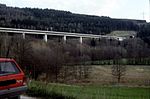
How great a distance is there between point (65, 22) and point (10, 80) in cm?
13064

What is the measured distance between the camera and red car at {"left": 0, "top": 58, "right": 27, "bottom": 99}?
28.5ft

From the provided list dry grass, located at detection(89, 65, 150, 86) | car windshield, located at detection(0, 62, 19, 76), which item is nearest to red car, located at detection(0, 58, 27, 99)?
car windshield, located at detection(0, 62, 19, 76)

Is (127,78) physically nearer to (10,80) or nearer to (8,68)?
(8,68)

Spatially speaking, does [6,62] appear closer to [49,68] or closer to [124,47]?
[49,68]

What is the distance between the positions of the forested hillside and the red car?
7754cm

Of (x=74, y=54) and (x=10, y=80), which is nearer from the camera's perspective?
(x=10, y=80)

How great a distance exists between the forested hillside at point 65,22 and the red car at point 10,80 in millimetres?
77537

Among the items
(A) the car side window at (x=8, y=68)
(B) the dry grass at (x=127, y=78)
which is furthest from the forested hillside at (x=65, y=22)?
(A) the car side window at (x=8, y=68)

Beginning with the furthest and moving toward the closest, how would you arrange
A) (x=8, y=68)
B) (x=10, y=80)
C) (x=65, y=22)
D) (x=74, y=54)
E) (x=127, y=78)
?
(x=65, y=22), (x=74, y=54), (x=127, y=78), (x=8, y=68), (x=10, y=80)

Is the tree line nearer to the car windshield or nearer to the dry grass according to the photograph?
the dry grass

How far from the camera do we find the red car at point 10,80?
8688 millimetres

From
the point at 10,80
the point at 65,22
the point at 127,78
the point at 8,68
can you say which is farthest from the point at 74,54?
the point at 10,80

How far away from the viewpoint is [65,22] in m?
139

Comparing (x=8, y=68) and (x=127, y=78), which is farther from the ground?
(x=8, y=68)
